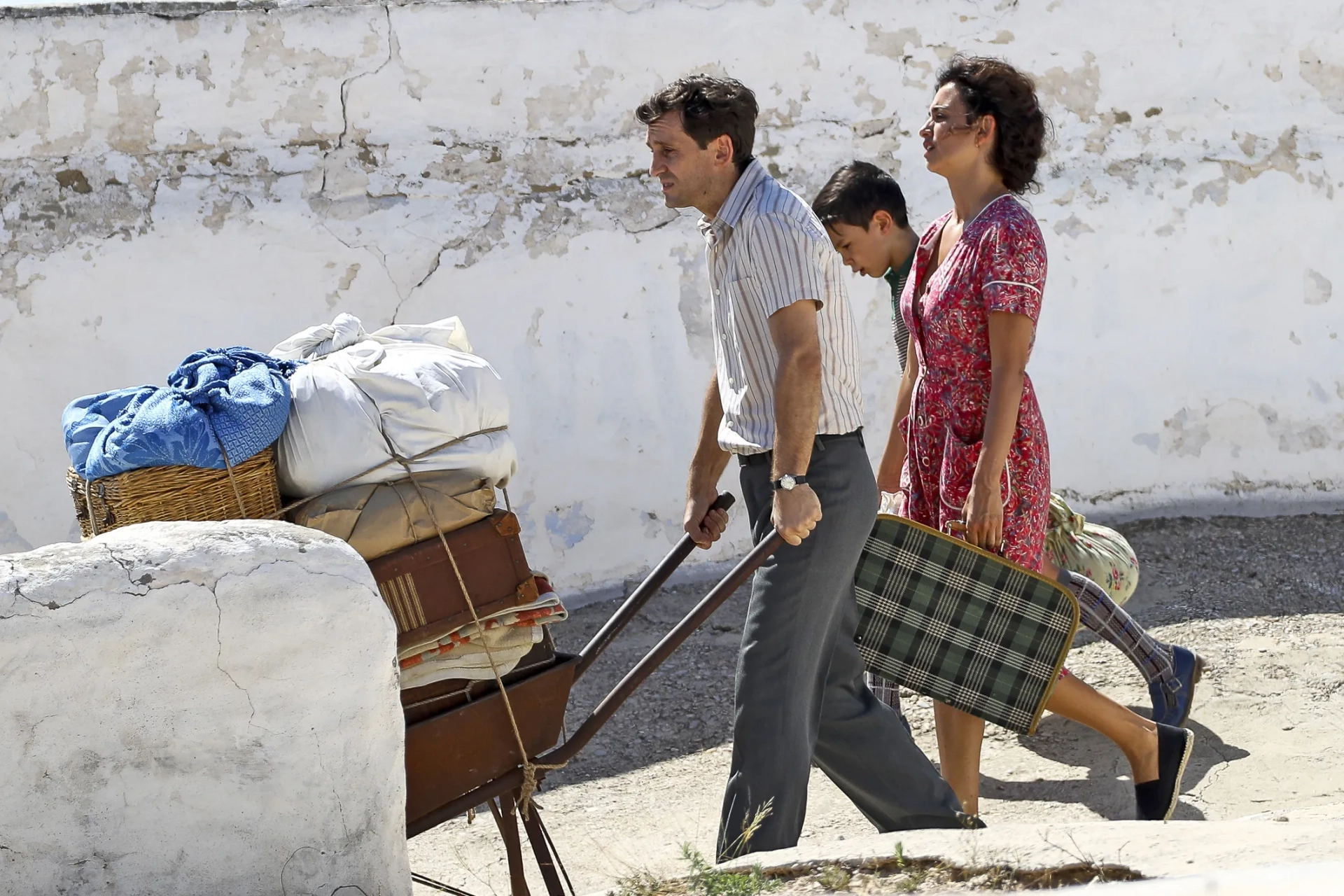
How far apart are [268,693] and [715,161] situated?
4.99ft

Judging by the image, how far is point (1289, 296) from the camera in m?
5.76

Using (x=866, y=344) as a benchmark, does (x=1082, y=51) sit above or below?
Result: above

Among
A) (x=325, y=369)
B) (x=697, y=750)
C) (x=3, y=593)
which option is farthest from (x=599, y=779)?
(x=3, y=593)

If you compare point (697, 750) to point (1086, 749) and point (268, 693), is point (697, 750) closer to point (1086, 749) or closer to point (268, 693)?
point (1086, 749)

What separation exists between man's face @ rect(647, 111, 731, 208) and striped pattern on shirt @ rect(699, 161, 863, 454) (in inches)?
2.9

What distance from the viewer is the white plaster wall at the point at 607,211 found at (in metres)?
4.96

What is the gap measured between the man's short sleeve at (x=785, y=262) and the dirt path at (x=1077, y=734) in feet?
4.67

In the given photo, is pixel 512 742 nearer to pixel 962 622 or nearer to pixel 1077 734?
pixel 962 622

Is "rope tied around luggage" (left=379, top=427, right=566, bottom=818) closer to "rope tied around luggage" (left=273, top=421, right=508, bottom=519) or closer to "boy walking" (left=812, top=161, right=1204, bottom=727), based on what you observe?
"rope tied around luggage" (left=273, top=421, right=508, bottom=519)

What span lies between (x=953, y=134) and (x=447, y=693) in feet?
5.75

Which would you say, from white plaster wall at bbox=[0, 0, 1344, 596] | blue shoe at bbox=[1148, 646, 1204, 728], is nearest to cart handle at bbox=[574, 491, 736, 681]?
blue shoe at bbox=[1148, 646, 1204, 728]

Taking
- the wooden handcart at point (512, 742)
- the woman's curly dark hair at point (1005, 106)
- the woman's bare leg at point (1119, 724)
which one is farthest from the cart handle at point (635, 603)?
the woman's curly dark hair at point (1005, 106)

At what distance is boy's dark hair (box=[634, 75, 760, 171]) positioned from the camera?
2896mm

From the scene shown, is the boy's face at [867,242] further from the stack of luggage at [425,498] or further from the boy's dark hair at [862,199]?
the stack of luggage at [425,498]
